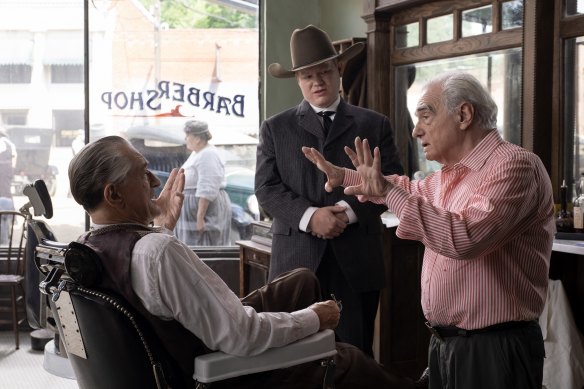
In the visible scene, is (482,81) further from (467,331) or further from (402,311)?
(467,331)

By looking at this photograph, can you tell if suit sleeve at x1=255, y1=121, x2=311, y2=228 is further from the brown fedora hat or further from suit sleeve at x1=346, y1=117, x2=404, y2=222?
the brown fedora hat

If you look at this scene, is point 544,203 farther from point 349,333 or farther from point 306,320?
point 349,333

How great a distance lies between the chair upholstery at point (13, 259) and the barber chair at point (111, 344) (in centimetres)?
351

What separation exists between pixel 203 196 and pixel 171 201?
323 centimetres

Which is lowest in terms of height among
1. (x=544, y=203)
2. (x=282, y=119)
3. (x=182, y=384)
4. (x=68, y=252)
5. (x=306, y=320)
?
(x=182, y=384)

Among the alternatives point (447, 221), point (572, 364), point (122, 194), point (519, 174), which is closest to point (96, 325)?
point (122, 194)

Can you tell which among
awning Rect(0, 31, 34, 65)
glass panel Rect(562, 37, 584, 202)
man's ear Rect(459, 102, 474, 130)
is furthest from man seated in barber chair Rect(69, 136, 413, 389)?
awning Rect(0, 31, 34, 65)

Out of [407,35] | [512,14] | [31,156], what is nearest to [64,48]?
[31,156]

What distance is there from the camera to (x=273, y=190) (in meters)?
3.32

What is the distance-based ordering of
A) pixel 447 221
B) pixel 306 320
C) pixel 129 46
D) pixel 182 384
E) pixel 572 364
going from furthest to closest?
pixel 129 46
pixel 572 364
pixel 306 320
pixel 182 384
pixel 447 221

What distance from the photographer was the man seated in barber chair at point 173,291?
2029 millimetres

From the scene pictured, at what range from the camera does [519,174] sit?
1.93 meters

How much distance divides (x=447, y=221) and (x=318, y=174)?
1.43m

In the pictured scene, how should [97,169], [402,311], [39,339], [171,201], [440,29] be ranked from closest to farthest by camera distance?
[97,169]
[171,201]
[402,311]
[440,29]
[39,339]
